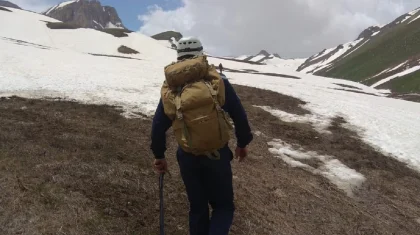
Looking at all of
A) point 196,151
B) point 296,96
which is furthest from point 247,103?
point 196,151

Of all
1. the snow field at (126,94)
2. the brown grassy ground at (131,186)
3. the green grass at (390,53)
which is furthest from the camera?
the green grass at (390,53)

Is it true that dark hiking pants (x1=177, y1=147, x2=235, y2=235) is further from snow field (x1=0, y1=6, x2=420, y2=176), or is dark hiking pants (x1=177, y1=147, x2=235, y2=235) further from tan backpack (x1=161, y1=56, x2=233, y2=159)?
snow field (x1=0, y1=6, x2=420, y2=176)

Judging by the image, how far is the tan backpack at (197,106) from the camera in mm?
5488

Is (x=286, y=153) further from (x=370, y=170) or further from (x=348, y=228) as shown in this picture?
(x=348, y=228)

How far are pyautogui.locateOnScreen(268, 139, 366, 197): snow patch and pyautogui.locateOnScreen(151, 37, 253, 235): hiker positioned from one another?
8.17m

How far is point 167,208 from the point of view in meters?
9.01

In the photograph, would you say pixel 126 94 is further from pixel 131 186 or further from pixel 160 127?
pixel 160 127

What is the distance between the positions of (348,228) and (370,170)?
5.80 m

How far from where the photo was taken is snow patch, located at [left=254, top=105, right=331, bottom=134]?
21.2 m

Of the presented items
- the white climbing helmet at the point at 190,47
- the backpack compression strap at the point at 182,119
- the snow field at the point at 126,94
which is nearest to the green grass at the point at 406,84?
the snow field at the point at 126,94

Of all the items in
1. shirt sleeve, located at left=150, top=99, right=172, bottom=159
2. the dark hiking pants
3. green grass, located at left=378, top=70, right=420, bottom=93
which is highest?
shirt sleeve, located at left=150, top=99, right=172, bottom=159

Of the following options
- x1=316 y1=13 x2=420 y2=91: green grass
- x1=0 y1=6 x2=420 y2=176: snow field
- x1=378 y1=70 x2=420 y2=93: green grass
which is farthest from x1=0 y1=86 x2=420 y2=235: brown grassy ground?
x1=316 y1=13 x2=420 y2=91: green grass

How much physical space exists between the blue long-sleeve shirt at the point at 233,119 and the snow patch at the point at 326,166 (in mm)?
8089

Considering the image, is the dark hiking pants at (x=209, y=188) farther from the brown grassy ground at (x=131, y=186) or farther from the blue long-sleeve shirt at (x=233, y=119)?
the brown grassy ground at (x=131, y=186)
